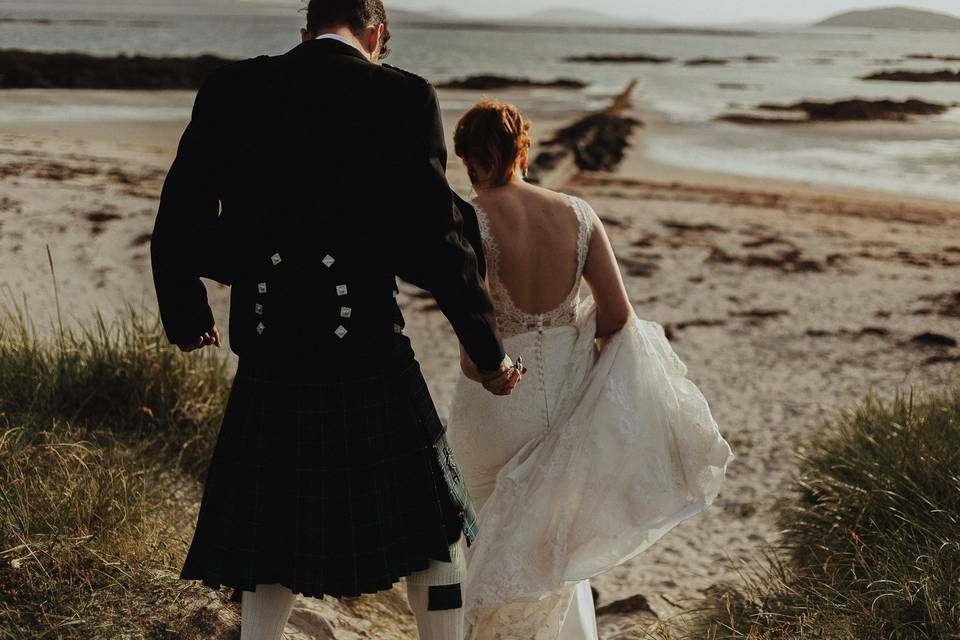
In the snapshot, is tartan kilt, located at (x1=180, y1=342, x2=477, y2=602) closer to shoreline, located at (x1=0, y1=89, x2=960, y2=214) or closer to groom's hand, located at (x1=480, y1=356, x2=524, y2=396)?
groom's hand, located at (x1=480, y1=356, x2=524, y2=396)

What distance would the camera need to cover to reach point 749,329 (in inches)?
325

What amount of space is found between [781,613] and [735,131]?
20135mm

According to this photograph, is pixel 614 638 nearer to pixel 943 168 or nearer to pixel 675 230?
pixel 675 230

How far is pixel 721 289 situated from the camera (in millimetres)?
9320

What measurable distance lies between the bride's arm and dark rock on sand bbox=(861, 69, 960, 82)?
26.1 meters

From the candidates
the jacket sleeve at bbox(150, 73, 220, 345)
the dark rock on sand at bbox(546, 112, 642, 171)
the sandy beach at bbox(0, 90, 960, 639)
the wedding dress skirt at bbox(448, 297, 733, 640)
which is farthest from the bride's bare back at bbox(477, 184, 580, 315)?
the dark rock on sand at bbox(546, 112, 642, 171)

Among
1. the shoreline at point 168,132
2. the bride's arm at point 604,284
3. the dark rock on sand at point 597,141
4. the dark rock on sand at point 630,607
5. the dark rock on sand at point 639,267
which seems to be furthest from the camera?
the dark rock on sand at point 597,141

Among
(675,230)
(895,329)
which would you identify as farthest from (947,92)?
(895,329)

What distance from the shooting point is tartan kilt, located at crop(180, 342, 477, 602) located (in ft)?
7.42

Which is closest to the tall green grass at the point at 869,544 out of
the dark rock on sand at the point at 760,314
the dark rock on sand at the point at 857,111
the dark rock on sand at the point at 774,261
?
the dark rock on sand at the point at 760,314

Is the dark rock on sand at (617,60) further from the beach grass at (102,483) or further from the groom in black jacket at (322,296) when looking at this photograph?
the groom in black jacket at (322,296)

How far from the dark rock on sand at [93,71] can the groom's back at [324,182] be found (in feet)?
65.1

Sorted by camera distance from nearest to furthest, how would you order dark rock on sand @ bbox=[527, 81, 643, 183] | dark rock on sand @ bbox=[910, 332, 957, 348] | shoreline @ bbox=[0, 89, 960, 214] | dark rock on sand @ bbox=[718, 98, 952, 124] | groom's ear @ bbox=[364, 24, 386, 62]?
1. groom's ear @ bbox=[364, 24, 386, 62]
2. dark rock on sand @ bbox=[910, 332, 957, 348]
3. shoreline @ bbox=[0, 89, 960, 214]
4. dark rock on sand @ bbox=[527, 81, 643, 183]
5. dark rock on sand @ bbox=[718, 98, 952, 124]

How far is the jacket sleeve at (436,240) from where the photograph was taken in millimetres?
2203
